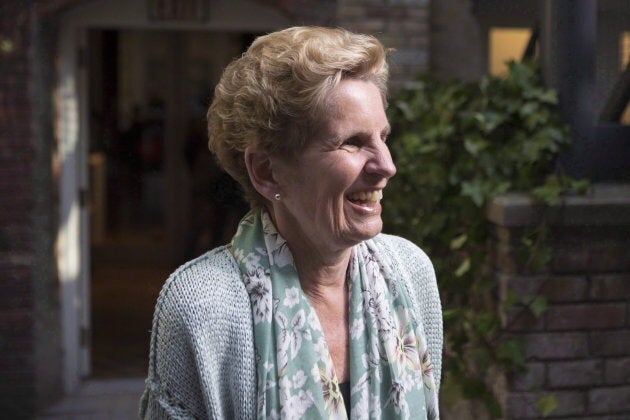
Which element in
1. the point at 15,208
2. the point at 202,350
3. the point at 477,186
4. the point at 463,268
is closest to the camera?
the point at 202,350

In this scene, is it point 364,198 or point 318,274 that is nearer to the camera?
point 364,198

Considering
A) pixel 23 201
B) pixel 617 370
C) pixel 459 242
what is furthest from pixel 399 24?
pixel 617 370

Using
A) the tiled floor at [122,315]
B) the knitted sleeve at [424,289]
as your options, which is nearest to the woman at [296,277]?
the knitted sleeve at [424,289]

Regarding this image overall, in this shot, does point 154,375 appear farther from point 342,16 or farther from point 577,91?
point 342,16

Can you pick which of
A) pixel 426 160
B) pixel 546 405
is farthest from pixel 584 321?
pixel 426 160

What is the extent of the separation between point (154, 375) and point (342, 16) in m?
4.55

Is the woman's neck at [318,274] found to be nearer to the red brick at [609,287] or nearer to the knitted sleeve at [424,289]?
the knitted sleeve at [424,289]

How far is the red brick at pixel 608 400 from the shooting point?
3.74m

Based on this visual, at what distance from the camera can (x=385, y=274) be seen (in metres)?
2.27

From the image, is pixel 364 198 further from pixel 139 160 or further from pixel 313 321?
pixel 139 160

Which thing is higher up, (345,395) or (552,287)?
(345,395)

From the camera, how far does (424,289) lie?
7.67 ft

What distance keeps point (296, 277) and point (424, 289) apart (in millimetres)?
Result: 345

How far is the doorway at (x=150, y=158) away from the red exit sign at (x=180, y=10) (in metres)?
2.91
